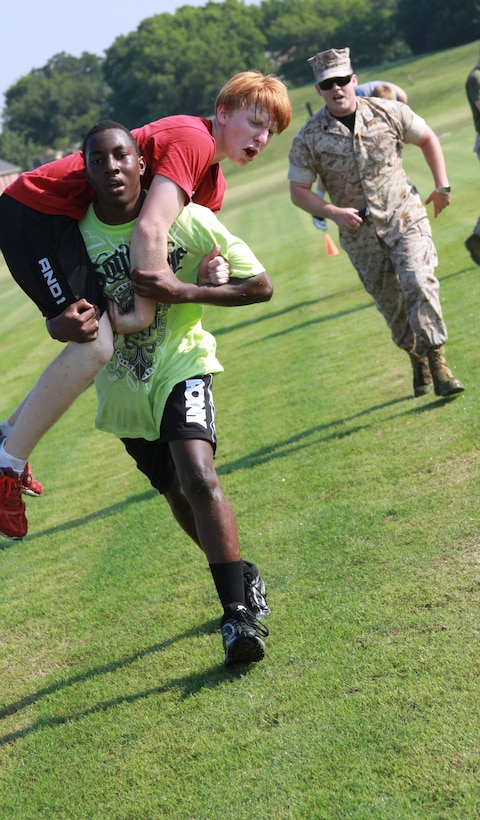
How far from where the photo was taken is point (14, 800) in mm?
3715

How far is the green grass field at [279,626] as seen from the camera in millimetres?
3350

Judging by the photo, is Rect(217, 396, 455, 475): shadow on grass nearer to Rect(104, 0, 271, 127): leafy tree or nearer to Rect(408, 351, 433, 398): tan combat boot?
Rect(408, 351, 433, 398): tan combat boot

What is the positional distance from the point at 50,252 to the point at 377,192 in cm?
371

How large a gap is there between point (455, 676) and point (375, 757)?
502 millimetres

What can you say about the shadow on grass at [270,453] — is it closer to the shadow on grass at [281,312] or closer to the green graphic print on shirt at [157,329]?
the green graphic print on shirt at [157,329]

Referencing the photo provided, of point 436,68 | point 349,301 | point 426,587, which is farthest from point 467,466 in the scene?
point 436,68

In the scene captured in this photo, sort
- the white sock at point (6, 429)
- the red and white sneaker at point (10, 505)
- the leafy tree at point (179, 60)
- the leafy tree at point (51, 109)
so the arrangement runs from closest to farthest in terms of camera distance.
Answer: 1. the red and white sneaker at point (10, 505)
2. the white sock at point (6, 429)
3. the leafy tree at point (179, 60)
4. the leafy tree at point (51, 109)

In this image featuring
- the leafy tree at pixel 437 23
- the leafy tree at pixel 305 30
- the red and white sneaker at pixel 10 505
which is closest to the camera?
the red and white sneaker at pixel 10 505

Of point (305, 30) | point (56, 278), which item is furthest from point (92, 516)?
point (305, 30)

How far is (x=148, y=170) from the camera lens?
4465 mm

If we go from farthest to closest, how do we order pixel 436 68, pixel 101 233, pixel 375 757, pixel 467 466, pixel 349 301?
1. pixel 436 68
2. pixel 349 301
3. pixel 467 466
4. pixel 101 233
5. pixel 375 757

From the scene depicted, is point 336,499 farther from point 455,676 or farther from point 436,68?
point 436,68

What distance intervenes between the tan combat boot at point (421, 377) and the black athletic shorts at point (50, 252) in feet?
13.3

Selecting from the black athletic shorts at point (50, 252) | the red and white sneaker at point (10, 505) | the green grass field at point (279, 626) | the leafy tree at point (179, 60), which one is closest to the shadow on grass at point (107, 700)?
the green grass field at point (279, 626)
